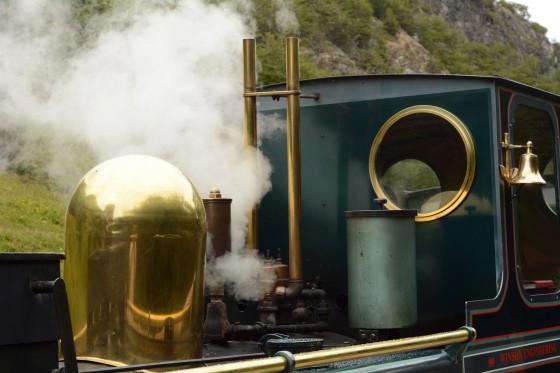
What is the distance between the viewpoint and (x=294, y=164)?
450 centimetres

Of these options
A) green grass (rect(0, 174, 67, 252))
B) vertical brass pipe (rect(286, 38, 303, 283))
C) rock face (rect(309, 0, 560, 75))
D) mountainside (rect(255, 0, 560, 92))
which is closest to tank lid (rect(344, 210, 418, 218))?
vertical brass pipe (rect(286, 38, 303, 283))

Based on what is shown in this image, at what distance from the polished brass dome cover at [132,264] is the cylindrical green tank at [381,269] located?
3.76 ft

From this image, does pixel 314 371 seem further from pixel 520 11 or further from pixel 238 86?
pixel 520 11

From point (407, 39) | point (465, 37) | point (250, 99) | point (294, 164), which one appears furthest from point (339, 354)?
point (465, 37)

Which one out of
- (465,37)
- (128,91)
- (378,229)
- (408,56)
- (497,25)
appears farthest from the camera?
(497,25)

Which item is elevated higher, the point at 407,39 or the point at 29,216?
the point at 407,39

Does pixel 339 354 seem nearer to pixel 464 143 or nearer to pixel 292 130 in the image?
pixel 292 130

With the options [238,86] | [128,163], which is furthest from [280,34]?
[128,163]

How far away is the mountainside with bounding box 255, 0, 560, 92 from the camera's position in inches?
1328

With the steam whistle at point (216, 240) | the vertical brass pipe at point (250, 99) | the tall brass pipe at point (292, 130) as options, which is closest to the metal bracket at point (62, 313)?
the steam whistle at point (216, 240)

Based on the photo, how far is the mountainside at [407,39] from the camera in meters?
33.7

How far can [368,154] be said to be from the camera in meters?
4.79

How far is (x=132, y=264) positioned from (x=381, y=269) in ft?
4.75

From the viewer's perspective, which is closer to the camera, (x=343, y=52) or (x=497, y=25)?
(x=343, y=52)
